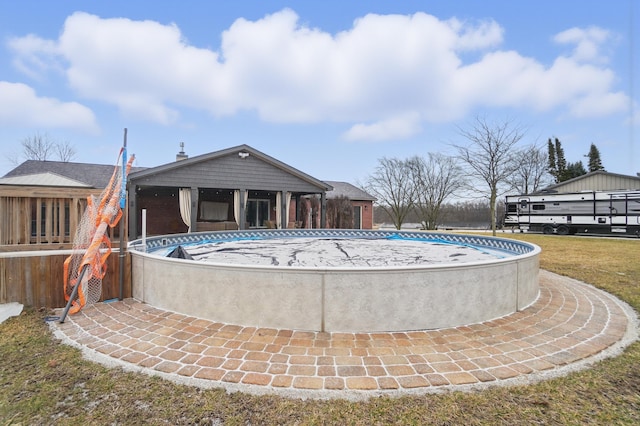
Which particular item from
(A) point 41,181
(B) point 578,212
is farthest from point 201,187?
(B) point 578,212

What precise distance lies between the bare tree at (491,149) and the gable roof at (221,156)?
8420 millimetres

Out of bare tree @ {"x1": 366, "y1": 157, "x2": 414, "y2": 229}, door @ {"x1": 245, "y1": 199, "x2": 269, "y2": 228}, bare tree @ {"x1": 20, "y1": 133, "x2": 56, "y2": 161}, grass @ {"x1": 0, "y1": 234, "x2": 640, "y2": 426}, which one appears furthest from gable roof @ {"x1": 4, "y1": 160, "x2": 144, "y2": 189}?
bare tree @ {"x1": 366, "y1": 157, "x2": 414, "y2": 229}

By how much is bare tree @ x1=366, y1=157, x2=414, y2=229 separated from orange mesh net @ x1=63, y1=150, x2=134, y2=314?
79.4ft

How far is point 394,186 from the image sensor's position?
2744 centimetres

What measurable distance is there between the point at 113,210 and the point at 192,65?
25.7ft

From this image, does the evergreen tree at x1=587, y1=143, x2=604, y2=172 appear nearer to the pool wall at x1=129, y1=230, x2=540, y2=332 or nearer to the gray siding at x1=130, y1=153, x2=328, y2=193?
the gray siding at x1=130, y1=153, x2=328, y2=193

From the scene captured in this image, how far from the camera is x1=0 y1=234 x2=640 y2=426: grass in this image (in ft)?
6.79

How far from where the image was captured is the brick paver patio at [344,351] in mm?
2520

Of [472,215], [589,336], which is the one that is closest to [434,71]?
[589,336]

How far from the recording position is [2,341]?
3301 millimetres

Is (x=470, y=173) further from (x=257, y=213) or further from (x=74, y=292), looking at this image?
(x=74, y=292)

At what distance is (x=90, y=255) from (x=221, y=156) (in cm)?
883

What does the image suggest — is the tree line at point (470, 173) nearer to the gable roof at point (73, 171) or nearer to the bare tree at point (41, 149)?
the gable roof at point (73, 171)

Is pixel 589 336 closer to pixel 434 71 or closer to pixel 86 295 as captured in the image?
pixel 86 295
